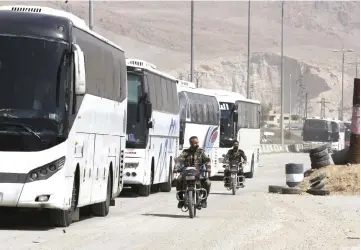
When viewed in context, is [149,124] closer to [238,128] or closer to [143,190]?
[143,190]

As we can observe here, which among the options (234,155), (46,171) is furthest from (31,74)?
(234,155)

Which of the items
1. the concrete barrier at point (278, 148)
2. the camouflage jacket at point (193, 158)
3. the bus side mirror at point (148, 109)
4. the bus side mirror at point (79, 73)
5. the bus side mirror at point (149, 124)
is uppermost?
the bus side mirror at point (79, 73)

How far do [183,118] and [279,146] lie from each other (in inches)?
2382

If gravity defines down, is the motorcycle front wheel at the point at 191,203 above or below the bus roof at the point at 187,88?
below

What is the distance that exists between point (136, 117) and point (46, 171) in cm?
1255

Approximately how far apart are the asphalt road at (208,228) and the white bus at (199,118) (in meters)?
10.1

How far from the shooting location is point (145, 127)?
30188mm

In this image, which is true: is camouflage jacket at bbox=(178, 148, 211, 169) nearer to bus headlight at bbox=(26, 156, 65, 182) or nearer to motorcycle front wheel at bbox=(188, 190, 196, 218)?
motorcycle front wheel at bbox=(188, 190, 196, 218)

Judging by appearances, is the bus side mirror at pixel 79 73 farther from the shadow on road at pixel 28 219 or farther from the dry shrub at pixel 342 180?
the dry shrub at pixel 342 180

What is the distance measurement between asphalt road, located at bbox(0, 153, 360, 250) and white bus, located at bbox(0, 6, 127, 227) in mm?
623

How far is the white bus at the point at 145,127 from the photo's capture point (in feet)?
98.5

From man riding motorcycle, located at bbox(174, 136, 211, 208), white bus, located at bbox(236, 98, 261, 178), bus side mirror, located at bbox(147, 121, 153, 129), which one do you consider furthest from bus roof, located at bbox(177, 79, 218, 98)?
man riding motorcycle, located at bbox(174, 136, 211, 208)

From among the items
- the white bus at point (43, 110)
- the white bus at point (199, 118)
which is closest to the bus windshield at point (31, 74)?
the white bus at point (43, 110)

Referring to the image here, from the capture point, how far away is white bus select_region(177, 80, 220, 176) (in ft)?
130
